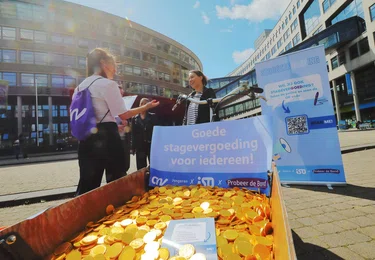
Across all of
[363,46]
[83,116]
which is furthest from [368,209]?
[363,46]

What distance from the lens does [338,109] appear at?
2792 centimetres

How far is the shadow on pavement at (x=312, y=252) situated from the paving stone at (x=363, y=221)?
673 mm

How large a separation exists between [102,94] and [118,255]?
1293 mm

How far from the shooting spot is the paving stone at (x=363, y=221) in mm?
2049

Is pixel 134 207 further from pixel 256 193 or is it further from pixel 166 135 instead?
pixel 256 193

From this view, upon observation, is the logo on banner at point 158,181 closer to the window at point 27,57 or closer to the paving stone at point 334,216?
the paving stone at point 334,216

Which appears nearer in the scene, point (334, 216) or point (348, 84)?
point (334, 216)

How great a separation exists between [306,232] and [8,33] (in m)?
37.4

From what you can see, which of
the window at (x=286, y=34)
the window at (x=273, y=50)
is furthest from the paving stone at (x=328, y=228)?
the window at (x=273, y=50)

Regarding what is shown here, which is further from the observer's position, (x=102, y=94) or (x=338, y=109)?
(x=338, y=109)

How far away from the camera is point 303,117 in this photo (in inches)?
146

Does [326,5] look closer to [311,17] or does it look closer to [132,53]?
[311,17]

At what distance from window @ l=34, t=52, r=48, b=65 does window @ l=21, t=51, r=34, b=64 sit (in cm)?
44

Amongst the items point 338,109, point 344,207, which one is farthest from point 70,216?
point 338,109
